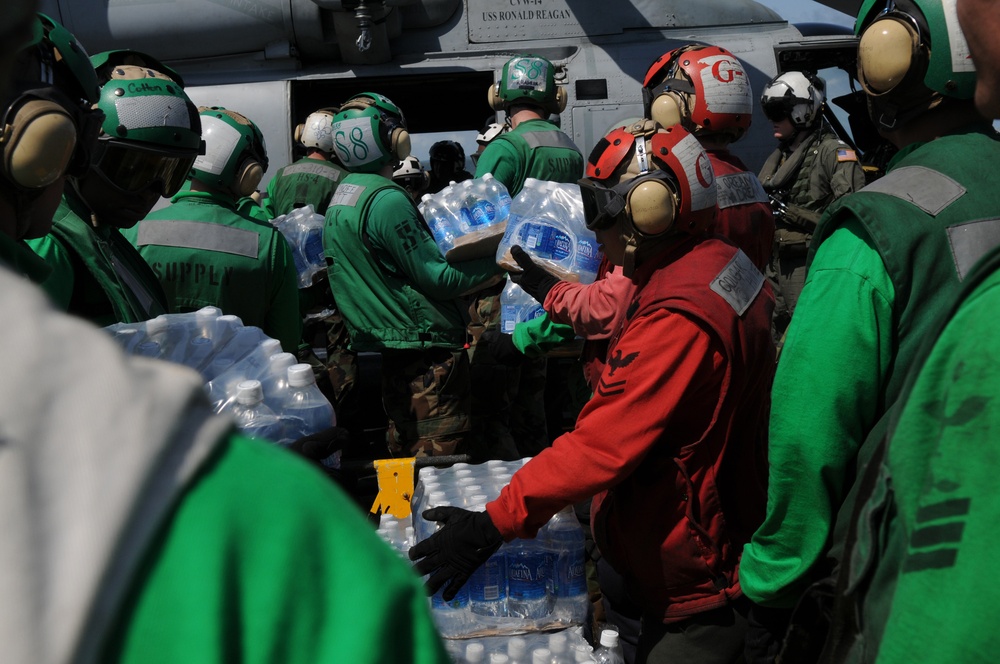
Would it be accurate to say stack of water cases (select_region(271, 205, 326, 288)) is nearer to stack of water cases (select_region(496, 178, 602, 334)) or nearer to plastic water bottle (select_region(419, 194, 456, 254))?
plastic water bottle (select_region(419, 194, 456, 254))

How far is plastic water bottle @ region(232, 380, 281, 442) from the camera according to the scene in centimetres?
179

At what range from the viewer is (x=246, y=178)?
13.2 ft

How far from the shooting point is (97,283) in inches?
95.7

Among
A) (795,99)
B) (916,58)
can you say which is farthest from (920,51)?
(795,99)

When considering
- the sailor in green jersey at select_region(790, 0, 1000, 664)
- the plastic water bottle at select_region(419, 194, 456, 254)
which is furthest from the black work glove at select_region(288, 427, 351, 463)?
the plastic water bottle at select_region(419, 194, 456, 254)

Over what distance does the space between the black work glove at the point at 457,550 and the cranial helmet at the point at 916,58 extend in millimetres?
1385

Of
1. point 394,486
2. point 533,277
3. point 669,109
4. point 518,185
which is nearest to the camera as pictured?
point 394,486

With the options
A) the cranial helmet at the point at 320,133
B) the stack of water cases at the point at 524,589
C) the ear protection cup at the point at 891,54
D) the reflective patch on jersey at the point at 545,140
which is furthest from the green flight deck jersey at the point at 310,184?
the ear protection cup at the point at 891,54

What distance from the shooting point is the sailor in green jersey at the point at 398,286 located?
4668mm

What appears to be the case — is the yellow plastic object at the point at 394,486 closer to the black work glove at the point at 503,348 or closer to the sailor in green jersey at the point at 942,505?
the black work glove at the point at 503,348

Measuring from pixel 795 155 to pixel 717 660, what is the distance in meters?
6.16

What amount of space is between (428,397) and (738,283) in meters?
2.90

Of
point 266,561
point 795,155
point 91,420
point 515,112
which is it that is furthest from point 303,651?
point 795,155

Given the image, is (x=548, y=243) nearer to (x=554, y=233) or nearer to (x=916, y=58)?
(x=554, y=233)
